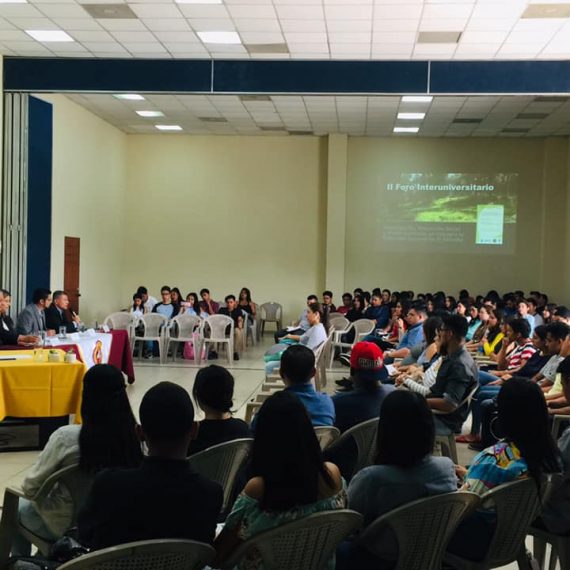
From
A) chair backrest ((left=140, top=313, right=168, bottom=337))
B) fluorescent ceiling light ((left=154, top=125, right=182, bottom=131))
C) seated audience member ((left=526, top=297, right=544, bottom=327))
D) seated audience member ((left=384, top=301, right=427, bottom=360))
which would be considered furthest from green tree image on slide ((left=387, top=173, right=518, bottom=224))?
seated audience member ((left=384, top=301, right=427, bottom=360))

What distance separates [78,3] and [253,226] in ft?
27.7

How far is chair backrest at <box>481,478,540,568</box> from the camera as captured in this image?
2.55 m

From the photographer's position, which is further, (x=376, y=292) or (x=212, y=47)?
(x=376, y=292)

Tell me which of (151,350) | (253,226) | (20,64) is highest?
(20,64)

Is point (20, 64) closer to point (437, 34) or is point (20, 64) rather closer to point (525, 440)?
point (437, 34)

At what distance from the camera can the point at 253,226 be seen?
1598 cm

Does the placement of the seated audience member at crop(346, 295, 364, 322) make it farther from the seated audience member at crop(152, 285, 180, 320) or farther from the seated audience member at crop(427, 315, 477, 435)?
the seated audience member at crop(427, 315, 477, 435)

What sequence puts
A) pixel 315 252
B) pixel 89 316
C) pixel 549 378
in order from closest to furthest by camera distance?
pixel 549 378, pixel 89 316, pixel 315 252

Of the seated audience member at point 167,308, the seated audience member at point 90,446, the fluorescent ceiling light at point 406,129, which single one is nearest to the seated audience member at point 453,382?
the seated audience member at point 90,446

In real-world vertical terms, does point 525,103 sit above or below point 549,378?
above

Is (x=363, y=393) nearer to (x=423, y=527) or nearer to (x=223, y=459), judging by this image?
(x=223, y=459)

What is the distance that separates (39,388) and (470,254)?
11.6 m

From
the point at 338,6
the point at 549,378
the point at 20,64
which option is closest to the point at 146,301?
the point at 20,64

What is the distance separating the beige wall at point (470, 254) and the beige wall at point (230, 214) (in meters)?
0.93
